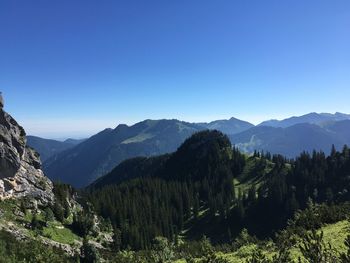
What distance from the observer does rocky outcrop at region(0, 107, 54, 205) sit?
122 meters

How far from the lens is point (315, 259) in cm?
1672

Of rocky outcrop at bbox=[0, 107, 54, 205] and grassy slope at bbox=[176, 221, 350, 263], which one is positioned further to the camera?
rocky outcrop at bbox=[0, 107, 54, 205]

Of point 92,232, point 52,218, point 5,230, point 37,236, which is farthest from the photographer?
point 92,232

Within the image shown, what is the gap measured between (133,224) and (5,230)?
7460 centimetres

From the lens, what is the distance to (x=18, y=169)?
5128 inches

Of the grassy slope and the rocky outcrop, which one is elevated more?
the rocky outcrop

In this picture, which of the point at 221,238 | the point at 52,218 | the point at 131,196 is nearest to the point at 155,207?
the point at 131,196

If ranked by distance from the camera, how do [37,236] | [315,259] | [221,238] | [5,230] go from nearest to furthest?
[315,259], [5,230], [37,236], [221,238]

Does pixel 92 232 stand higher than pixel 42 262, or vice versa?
pixel 42 262

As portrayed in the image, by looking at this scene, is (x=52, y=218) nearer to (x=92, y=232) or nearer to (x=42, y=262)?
(x=92, y=232)

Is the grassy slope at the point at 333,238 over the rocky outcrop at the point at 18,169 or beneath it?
beneath

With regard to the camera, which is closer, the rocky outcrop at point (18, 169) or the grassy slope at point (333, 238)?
the grassy slope at point (333, 238)

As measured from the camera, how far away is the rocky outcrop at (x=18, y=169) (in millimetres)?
121625

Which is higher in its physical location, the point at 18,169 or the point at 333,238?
the point at 18,169
